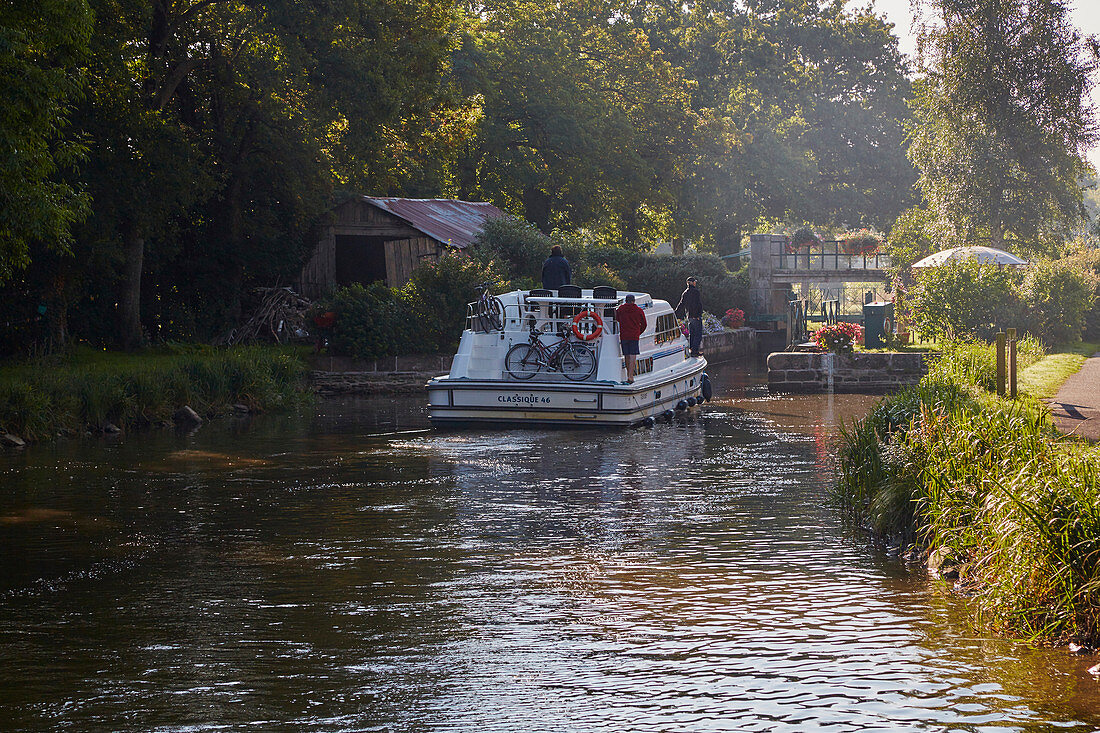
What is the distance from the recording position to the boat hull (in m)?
20.2

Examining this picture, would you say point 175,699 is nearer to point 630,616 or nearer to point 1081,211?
point 630,616

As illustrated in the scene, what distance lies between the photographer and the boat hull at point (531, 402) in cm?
2023

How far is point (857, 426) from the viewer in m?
13.2

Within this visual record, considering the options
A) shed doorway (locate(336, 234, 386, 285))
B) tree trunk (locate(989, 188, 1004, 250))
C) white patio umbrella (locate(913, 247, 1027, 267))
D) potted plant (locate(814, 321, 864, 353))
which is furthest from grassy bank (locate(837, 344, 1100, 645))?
tree trunk (locate(989, 188, 1004, 250))

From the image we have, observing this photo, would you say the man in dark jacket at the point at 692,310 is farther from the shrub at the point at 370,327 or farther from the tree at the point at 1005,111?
the tree at the point at 1005,111

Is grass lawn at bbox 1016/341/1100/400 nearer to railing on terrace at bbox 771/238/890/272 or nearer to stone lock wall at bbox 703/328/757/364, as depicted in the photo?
stone lock wall at bbox 703/328/757/364

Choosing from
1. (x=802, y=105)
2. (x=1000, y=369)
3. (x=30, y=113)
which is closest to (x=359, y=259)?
(x=30, y=113)

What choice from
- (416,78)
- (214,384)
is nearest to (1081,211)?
(416,78)

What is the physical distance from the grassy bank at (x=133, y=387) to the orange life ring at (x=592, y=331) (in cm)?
698

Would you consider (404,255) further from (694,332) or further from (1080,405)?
(1080,405)

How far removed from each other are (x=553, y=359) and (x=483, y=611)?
1263 cm

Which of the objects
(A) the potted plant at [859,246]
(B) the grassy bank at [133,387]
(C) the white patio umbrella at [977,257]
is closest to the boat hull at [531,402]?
(B) the grassy bank at [133,387]

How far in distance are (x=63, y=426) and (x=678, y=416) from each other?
11011 millimetres

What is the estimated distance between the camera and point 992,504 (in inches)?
339
